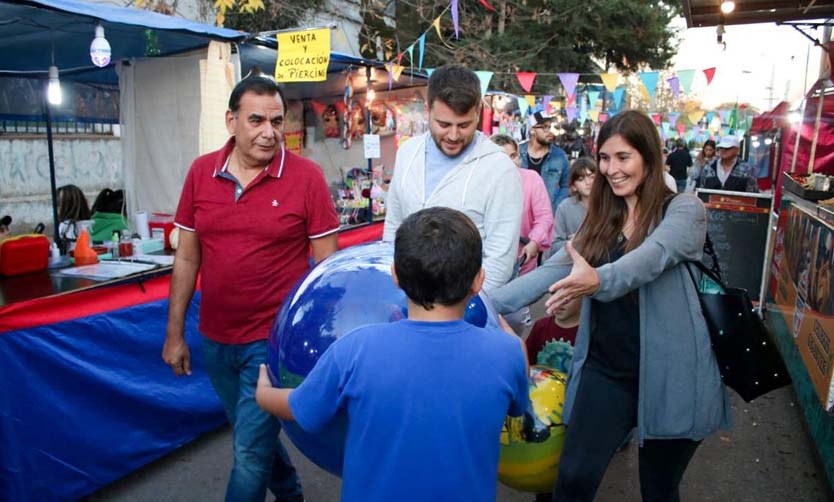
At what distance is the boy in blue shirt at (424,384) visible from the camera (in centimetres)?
140

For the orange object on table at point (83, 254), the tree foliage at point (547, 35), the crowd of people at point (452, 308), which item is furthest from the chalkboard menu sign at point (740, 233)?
the tree foliage at point (547, 35)

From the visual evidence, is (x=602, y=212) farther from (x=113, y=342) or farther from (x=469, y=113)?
(x=113, y=342)

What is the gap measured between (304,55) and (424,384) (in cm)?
443

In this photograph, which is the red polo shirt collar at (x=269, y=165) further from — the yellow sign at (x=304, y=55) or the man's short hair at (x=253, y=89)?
the yellow sign at (x=304, y=55)

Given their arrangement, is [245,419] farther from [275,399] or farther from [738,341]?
[738,341]

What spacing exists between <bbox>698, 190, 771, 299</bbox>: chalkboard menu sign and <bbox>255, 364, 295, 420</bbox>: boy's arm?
20.2 feet

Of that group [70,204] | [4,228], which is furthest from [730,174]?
[4,228]

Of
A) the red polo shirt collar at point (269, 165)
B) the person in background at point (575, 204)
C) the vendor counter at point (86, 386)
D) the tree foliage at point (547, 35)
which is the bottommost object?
the vendor counter at point (86, 386)

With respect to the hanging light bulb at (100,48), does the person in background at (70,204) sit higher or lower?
lower

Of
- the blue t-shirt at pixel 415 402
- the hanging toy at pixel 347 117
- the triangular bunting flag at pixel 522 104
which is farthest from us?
the triangular bunting flag at pixel 522 104

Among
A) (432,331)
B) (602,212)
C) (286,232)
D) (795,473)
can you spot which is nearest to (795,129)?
(795,473)

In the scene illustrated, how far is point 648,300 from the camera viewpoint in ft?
7.20

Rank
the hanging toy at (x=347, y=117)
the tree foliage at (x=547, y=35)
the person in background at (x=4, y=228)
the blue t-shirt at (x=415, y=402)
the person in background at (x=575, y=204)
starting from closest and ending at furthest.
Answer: the blue t-shirt at (x=415, y=402)
the person in background at (x=4, y=228)
the person in background at (x=575, y=204)
the hanging toy at (x=347, y=117)
the tree foliage at (x=547, y=35)

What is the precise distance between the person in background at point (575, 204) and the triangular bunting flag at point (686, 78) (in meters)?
8.32
